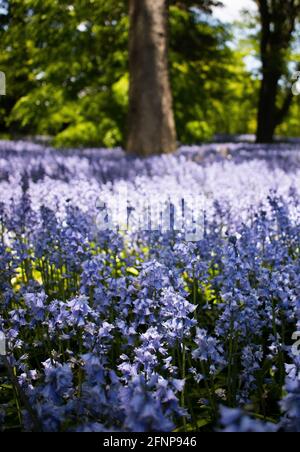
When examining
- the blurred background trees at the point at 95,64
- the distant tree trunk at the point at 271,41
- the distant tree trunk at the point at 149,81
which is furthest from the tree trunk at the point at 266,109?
the distant tree trunk at the point at 149,81

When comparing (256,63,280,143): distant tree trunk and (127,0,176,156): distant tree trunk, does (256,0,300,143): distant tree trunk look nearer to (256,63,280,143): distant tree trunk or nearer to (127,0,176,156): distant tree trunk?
(256,63,280,143): distant tree trunk

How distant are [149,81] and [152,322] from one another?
24.7 feet

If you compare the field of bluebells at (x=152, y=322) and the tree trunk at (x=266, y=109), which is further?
the tree trunk at (x=266, y=109)

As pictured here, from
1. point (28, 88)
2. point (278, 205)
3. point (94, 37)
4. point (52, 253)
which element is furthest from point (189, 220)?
point (28, 88)

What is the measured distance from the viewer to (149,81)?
31.7 ft

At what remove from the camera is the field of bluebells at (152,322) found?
1716 millimetres

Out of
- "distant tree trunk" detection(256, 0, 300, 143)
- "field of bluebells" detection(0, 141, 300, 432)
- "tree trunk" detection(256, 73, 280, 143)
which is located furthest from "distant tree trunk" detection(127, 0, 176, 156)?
"tree trunk" detection(256, 73, 280, 143)

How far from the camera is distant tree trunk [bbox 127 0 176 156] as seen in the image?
9.40 m

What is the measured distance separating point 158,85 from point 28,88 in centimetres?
1142

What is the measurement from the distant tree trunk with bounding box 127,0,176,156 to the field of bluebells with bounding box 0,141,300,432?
385 cm

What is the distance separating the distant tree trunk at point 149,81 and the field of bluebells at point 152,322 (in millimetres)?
3845

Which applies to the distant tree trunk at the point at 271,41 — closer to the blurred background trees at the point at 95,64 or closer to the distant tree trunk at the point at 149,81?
the blurred background trees at the point at 95,64
